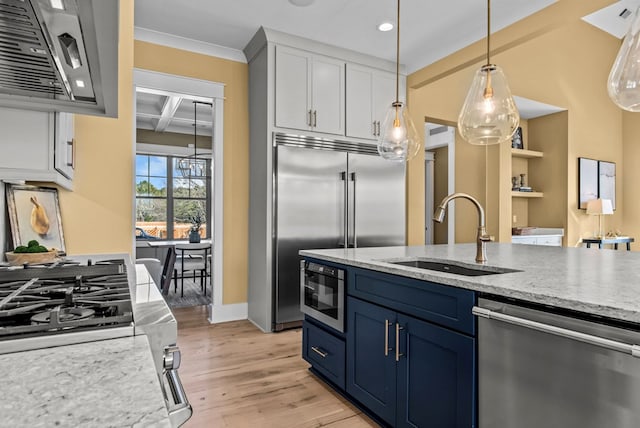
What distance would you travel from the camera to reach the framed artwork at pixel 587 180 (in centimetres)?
609

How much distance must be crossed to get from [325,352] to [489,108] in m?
1.81

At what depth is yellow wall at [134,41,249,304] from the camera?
3951 mm

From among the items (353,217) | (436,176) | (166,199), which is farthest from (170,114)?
(436,176)

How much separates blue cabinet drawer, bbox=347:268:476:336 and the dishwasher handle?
7cm

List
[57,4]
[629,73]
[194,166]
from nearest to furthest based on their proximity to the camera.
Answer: [57,4] < [629,73] < [194,166]

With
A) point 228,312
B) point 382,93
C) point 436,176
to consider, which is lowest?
point 228,312

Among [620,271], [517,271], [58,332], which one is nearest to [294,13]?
[517,271]

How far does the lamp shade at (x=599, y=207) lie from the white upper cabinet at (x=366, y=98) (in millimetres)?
4043

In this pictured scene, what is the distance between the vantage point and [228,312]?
3.94m

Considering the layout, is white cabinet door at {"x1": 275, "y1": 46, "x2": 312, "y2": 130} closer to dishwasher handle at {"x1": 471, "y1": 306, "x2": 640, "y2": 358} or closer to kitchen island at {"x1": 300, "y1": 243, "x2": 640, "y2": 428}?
kitchen island at {"x1": 300, "y1": 243, "x2": 640, "y2": 428}

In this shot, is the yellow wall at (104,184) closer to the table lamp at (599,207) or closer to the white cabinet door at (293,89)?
the white cabinet door at (293,89)

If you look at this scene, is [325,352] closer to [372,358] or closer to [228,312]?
[372,358]

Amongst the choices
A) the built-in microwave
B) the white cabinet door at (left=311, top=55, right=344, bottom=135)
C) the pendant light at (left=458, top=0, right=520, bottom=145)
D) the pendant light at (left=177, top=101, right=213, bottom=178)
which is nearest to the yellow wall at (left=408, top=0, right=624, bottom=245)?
the white cabinet door at (left=311, top=55, right=344, bottom=135)

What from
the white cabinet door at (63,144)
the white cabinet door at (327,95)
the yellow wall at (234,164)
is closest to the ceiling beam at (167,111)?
the yellow wall at (234,164)
